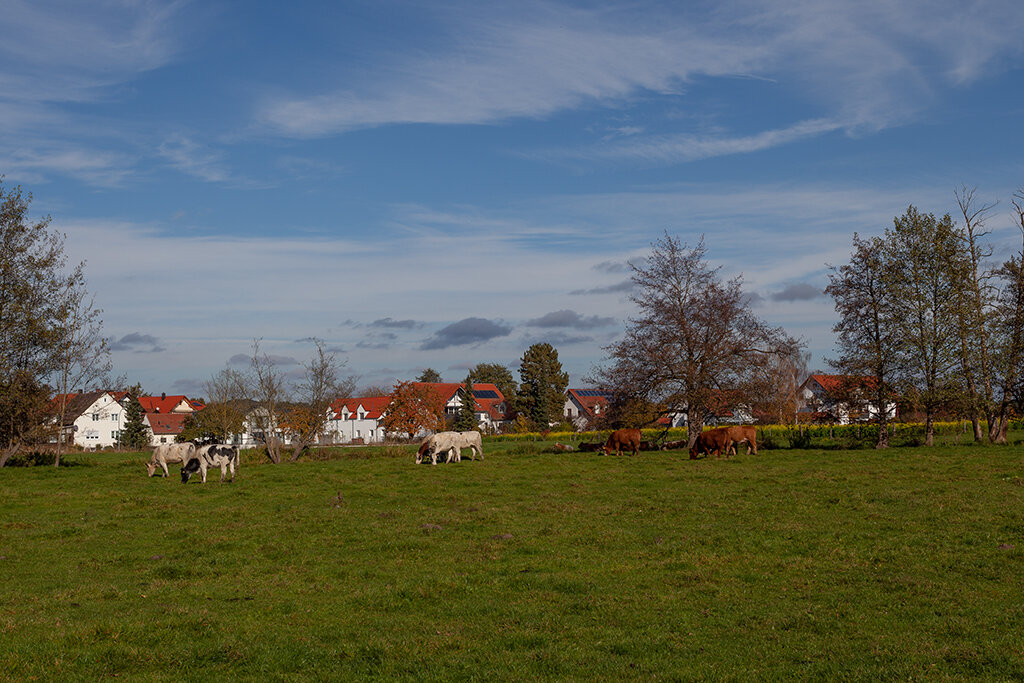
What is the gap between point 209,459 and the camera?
31.4 meters

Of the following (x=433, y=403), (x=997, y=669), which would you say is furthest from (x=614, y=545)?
(x=433, y=403)

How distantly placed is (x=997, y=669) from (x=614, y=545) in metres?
9.08

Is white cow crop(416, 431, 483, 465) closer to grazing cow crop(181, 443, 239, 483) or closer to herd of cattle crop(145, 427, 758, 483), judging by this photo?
herd of cattle crop(145, 427, 758, 483)

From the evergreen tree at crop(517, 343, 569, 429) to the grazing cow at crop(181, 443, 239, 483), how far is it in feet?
289

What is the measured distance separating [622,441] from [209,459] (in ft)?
84.4

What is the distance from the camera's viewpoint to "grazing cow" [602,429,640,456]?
4700cm

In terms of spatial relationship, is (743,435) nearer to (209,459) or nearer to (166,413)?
(209,459)

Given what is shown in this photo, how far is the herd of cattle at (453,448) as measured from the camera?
31.3 m

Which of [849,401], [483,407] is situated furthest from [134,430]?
[849,401]

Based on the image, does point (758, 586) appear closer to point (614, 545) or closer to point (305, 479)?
point (614, 545)

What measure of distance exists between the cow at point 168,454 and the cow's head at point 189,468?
1.63m

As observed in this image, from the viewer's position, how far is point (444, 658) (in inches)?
398

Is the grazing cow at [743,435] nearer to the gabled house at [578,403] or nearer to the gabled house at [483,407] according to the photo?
the gabled house at [578,403]

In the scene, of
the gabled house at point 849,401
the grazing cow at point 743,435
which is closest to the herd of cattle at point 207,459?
the grazing cow at point 743,435
